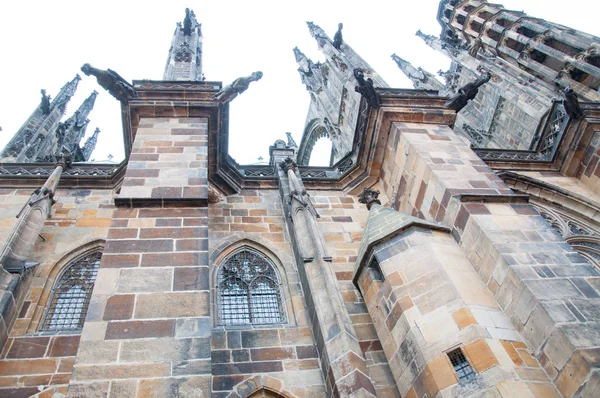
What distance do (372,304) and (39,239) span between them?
5.36 m

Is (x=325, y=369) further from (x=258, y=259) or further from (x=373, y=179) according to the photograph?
(x=373, y=179)

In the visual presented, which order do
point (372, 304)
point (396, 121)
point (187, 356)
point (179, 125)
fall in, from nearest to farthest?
1. point (187, 356)
2. point (372, 304)
3. point (179, 125)
4. point (396, 121)

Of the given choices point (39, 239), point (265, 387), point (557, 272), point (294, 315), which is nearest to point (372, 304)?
point (294, 315)

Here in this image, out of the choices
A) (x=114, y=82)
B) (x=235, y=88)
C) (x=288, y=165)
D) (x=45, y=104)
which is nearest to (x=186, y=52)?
(x=235, y=88)

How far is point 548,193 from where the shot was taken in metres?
9.97

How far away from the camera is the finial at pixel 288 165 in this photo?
363 inches

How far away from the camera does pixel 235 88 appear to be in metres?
9.26

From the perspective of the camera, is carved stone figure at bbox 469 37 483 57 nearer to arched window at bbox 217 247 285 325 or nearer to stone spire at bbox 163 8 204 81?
stone spire at bbox 163 8 204 81

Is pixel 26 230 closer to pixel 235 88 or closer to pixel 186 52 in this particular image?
pixel 235 88

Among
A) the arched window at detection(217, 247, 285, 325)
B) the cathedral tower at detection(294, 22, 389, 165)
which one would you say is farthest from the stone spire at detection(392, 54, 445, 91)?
the arched window at detection(217, 247, 285, 325)

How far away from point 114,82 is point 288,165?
3.50 meters

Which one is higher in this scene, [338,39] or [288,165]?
[338,39]

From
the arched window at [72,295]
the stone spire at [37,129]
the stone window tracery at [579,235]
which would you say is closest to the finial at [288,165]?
the arched window at [72,295]

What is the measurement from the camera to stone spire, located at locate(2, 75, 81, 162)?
12.6 metres
